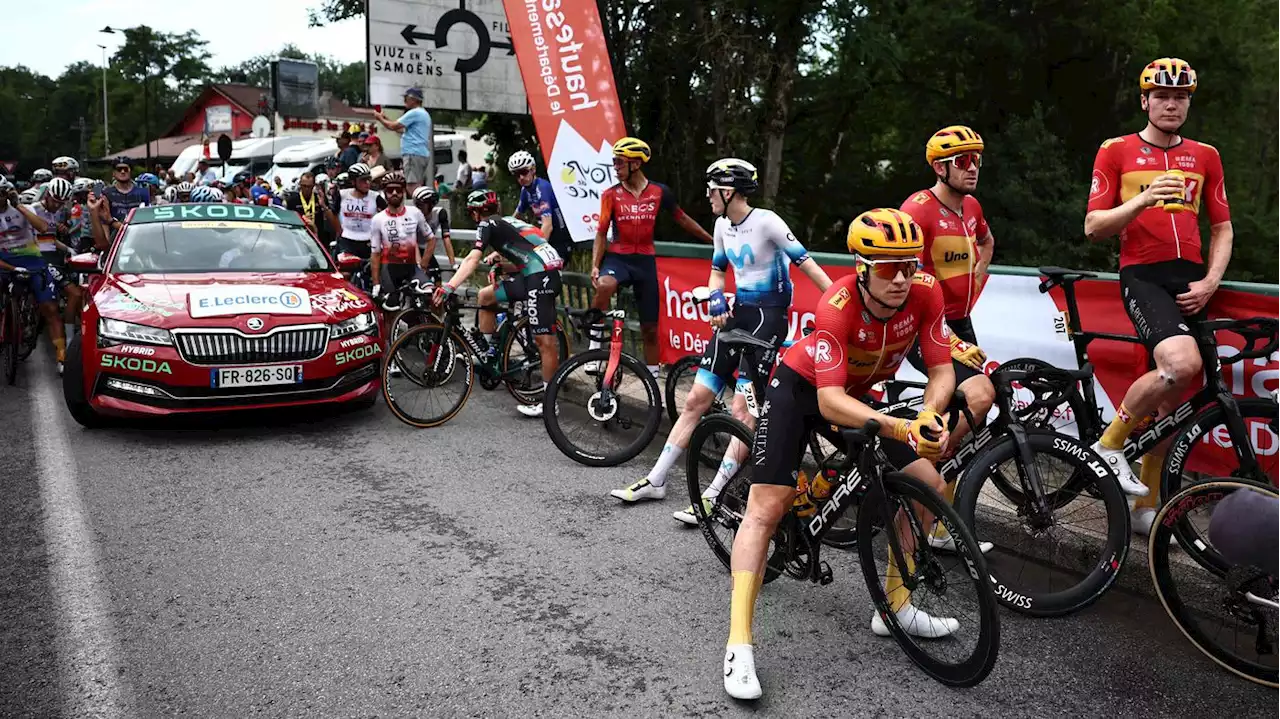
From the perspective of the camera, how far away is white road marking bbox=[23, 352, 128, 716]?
12.9 ft

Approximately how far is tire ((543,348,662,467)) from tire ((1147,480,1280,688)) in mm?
3593

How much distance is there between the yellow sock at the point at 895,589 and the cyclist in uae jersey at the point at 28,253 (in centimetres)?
959

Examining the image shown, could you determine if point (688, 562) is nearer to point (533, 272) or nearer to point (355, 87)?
point (533, 272)

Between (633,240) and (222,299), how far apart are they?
3.07 metres

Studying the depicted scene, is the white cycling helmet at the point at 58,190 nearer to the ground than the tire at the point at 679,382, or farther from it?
farther from it

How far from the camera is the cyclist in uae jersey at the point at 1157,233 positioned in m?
4.95

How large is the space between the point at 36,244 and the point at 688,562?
8.96m

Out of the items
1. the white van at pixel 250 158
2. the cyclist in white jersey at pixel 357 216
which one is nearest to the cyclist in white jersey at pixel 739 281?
the cyclist in white jersey at pixel 357 216

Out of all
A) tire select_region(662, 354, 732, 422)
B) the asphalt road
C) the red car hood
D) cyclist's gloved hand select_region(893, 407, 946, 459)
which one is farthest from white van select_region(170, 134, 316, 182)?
cyclist's gloved hand select_region(893, 407, 946, 459)

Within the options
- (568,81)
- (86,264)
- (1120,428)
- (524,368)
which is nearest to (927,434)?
(1120,428)

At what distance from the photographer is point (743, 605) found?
4020 millimetres

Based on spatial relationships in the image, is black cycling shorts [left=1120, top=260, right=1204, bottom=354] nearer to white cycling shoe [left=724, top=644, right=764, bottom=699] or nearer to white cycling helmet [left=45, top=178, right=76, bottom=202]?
white cycling shoe [left=724, top=644, right=764, bottom=699]

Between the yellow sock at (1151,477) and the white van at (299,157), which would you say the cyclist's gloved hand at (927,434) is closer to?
the yellow sock at (1151,477)

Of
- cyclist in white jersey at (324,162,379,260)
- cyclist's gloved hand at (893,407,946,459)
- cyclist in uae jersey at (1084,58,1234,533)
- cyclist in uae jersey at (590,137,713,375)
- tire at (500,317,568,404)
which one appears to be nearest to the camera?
cyclist's gloved hand at (893,407,946,459)
